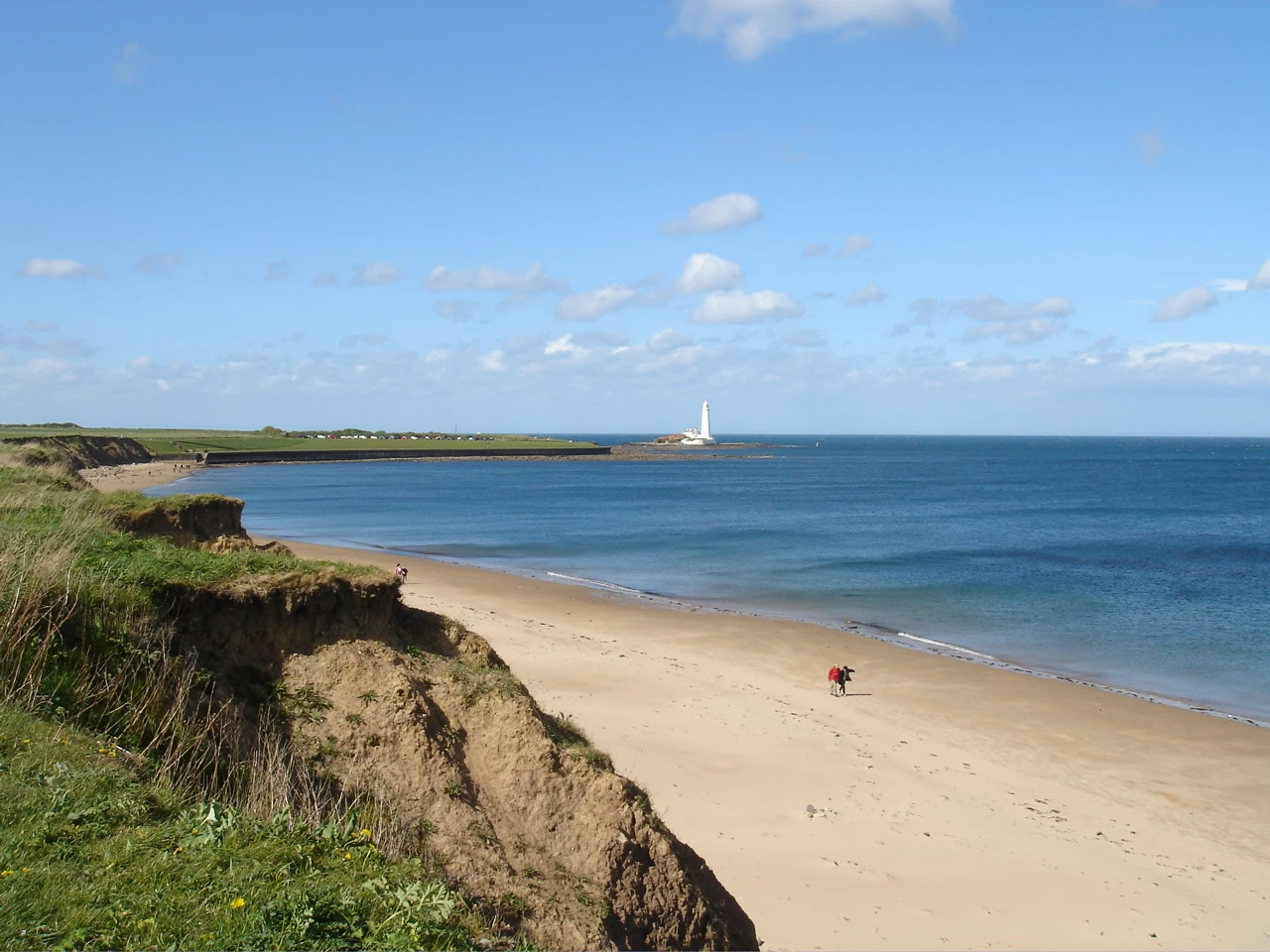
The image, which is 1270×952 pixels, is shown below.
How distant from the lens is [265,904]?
5059mm

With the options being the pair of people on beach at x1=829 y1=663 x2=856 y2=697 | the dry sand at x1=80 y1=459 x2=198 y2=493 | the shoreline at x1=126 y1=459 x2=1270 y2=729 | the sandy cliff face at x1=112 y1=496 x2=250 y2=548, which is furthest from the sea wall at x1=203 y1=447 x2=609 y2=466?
the pair of people on beach at x1=829 y1=663 x2=856 y2=697

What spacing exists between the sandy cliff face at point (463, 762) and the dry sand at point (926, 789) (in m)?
3.55

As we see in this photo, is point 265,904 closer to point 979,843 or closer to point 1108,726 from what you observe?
point 979,843

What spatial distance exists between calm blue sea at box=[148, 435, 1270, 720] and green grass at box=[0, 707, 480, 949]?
24.7 m

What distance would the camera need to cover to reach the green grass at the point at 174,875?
4.82 meters

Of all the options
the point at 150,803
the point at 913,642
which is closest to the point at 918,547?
the point at 913,642

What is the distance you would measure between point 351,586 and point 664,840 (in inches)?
169

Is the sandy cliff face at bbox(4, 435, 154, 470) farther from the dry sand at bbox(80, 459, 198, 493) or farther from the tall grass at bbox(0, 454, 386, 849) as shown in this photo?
the tall grass at bbox(0, 454, 386, 849)

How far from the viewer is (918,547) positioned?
2153 inches

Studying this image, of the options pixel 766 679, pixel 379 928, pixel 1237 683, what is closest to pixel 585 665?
pixel 766 679

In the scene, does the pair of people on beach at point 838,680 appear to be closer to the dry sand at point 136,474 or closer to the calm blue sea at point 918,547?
the calm blue sea at point 918,547

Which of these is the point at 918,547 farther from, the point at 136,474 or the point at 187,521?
the point at 136,474

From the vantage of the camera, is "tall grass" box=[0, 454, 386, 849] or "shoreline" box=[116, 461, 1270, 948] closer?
"tall grass" box=[0, 454, 386, 849]

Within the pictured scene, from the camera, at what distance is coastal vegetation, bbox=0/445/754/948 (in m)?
5.17
